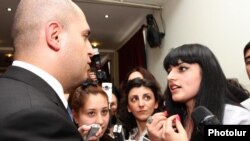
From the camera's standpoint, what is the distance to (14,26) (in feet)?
3.09

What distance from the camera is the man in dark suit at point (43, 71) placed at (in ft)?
2.17

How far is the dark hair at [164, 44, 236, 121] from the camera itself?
1429 mm

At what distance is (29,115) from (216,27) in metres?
2.51

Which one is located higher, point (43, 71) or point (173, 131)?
point (43, 71)

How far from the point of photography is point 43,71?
33.6 inches

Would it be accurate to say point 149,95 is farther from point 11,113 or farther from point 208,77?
point 11,113

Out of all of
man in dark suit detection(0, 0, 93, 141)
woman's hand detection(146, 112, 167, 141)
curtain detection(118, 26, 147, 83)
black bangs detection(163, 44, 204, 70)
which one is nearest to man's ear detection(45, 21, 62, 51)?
man in dark suit detection(0, 0, 93, 141)

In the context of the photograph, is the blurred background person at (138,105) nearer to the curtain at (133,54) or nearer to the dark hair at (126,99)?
the dark hair at (126,99)

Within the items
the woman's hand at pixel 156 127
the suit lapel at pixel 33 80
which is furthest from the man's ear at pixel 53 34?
the woman's hand at pixel 156 127

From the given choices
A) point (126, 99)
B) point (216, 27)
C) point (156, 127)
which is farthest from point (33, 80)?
point (216, 27)

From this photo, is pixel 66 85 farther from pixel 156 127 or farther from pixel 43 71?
pixel 156 127

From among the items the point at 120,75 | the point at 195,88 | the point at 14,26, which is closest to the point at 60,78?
the point at 14,26

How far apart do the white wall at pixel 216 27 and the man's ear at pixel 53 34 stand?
1962 millimetres

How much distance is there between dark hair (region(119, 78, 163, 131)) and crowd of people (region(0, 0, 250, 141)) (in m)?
0.38
